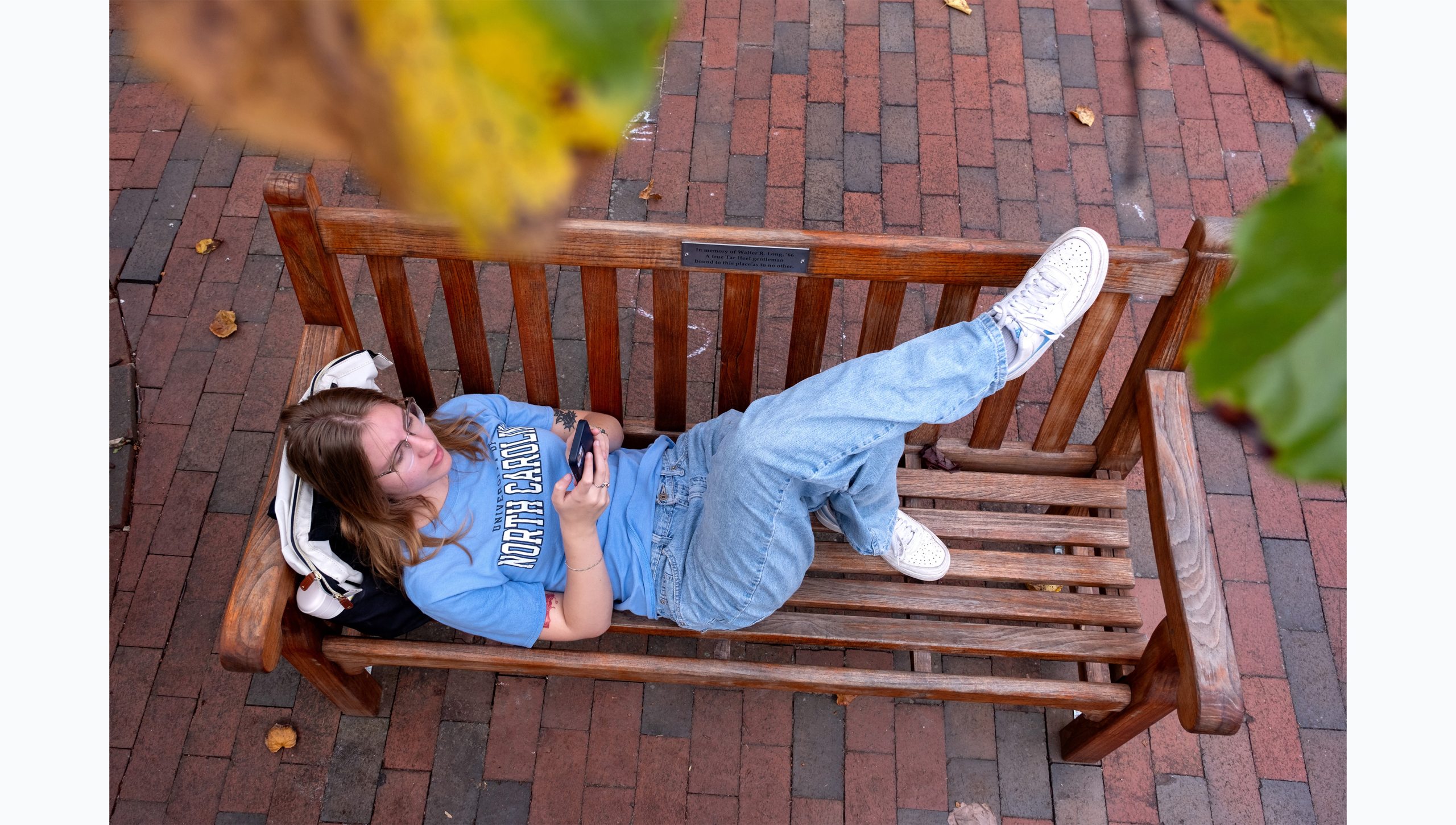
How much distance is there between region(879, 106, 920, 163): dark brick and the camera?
3.47 meters

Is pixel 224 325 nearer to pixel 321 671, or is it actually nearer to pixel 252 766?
pixel 252 766

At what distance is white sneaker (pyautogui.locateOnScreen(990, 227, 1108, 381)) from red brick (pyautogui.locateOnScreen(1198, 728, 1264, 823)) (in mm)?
1434

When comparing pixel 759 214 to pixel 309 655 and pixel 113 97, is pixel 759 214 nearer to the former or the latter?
pixel 309 655

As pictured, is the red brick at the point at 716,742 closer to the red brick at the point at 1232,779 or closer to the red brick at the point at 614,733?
the red brick at the point at 614,733

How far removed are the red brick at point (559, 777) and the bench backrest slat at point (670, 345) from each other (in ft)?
3.05

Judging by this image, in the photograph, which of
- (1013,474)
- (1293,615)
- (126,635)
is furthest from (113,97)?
(1293,615)

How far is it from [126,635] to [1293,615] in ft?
11.3

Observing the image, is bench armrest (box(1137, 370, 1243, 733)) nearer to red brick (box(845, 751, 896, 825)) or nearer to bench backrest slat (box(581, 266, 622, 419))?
red brick (box(845, 751, 896, 825))

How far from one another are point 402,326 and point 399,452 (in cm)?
36

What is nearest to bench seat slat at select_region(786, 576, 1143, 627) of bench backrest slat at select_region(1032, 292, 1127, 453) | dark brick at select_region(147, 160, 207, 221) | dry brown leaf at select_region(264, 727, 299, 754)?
bench backrest slat at select_region(1032, 292, 1127, 453)

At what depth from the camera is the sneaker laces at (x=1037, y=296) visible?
5.97 feet

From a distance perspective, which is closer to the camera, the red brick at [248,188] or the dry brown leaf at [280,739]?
the dry brown leaf at [280,739]

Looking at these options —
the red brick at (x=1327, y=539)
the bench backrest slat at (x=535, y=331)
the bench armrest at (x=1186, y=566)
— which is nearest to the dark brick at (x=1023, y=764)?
the bench armrest at (x=1186, y=566)
